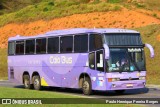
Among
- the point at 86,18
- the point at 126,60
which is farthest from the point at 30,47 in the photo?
the point at 86,18

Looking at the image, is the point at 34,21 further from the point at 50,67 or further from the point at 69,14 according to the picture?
the point at 50,67

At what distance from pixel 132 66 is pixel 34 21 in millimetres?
39543

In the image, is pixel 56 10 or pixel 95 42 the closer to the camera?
pixel 95 42

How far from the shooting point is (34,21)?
59.6 metres

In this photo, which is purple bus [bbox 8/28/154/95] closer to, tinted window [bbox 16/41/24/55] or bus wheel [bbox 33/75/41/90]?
bus wheel [bbox 33/75/41/90]

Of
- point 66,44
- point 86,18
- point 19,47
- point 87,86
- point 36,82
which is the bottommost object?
point 87,86

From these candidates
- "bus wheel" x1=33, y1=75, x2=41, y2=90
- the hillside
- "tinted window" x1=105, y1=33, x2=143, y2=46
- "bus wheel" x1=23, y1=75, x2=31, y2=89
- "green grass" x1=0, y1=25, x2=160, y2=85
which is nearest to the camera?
"tinted window" x1=105, y1=33, x2=143, y2=46

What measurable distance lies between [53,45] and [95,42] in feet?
12.6

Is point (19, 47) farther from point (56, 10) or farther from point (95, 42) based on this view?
point (56, 10)

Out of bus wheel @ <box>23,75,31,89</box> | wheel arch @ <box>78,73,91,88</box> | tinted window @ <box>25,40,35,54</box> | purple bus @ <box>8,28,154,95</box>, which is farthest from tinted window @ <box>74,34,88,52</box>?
bus wheel @ <box>23,75,31,89</box>

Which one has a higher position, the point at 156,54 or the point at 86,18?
the point at 86,18

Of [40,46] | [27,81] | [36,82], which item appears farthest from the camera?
[27,81]

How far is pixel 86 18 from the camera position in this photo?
52750 mm

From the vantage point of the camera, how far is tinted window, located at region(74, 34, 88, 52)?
22234 mm
